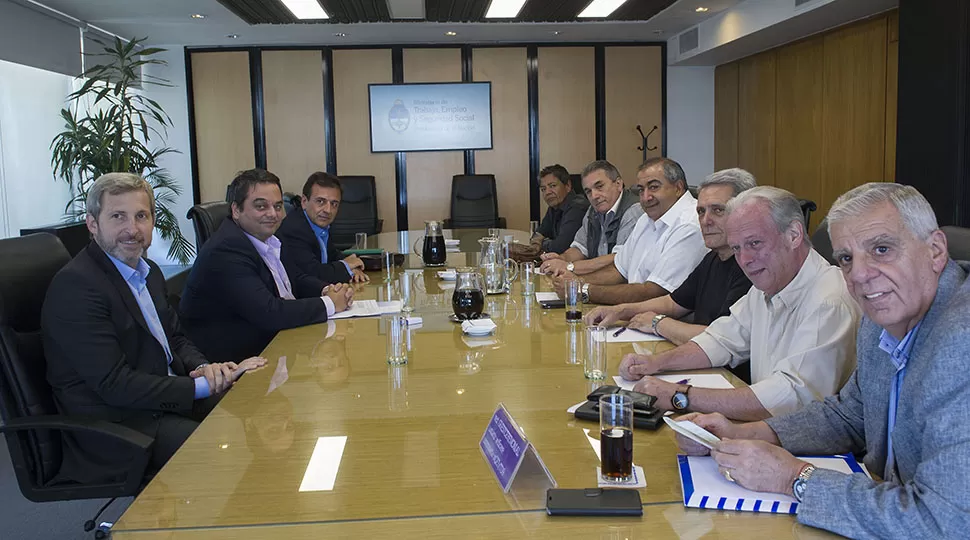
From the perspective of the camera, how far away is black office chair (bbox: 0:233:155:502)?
206 cm

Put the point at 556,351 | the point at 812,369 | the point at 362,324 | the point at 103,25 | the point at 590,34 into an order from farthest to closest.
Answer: the point at 590,34, the point at 103,25, the point at 362,324, the point at 556,351, the point at 812,369

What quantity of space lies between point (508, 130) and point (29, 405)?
26.0ft

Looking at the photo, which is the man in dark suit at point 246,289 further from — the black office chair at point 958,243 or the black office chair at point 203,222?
the black office chair at point 958,243

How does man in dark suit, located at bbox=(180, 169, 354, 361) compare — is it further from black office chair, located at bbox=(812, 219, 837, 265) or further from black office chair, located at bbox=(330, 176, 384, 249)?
black office chair, located at bbox=(330, 176, 384, 249)

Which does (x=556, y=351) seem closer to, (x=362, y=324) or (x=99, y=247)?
(x=362, y=324)

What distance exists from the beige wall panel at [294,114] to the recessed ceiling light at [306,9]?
6.96 feet

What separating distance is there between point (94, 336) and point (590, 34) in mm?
7715

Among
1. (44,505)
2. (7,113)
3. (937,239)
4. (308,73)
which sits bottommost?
(44,505)

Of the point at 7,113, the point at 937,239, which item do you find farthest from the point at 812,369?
the point at 7,113

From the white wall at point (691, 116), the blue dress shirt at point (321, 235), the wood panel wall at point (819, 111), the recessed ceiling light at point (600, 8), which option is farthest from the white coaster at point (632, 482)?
the white wall at point (691, 116)

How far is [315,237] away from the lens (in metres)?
4.39

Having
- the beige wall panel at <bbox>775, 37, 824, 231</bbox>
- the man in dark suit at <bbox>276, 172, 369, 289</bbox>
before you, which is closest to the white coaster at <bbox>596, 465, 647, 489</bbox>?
the man in dark suit at <bbox>276, 172, 369, 289</bbox>

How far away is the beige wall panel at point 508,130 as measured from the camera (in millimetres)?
9492

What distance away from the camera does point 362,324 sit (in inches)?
112
